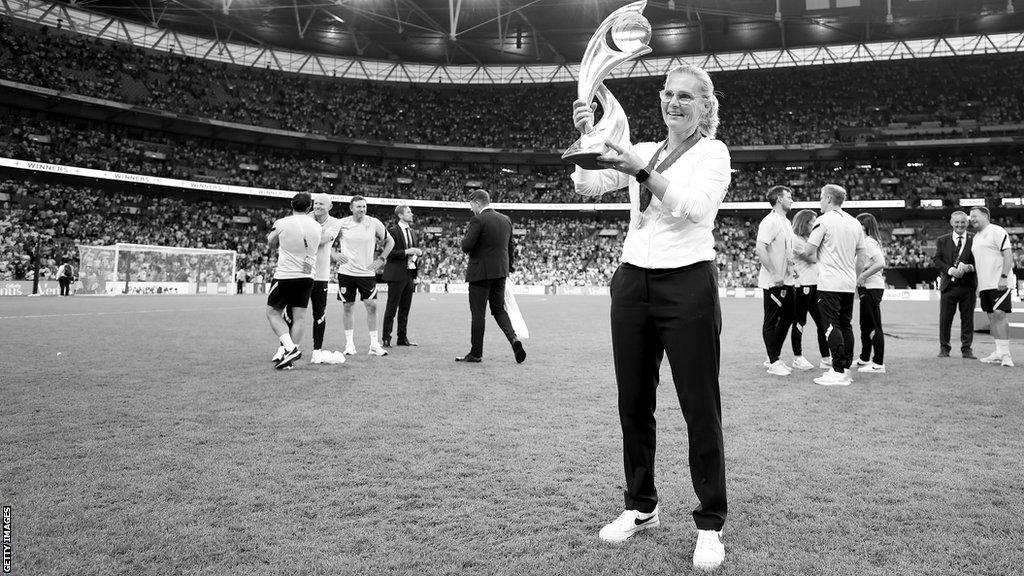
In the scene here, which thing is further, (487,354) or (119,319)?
(119,319)

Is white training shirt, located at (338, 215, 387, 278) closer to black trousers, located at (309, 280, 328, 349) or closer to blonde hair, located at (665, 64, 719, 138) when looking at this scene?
black trousers, located at (309, 280, 328, 349)

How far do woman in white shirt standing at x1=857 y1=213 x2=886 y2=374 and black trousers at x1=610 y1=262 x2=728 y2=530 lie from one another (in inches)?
213

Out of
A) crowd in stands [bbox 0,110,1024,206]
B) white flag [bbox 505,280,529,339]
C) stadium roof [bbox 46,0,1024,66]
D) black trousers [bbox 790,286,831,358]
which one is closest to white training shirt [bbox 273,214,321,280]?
white flag [bbox 505,280,529,339]

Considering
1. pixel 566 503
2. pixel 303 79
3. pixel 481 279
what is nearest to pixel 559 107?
pixel 303 79

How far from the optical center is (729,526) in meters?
2.59

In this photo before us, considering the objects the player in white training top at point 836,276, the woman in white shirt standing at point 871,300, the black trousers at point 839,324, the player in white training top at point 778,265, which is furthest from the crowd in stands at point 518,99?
the black trousers at point 839,324

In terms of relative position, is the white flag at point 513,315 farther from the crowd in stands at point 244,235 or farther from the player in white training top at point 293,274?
the crowd in stands at point 244,235

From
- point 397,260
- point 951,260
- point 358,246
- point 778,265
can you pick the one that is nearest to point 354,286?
point 358,246

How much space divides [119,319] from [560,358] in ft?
32.0

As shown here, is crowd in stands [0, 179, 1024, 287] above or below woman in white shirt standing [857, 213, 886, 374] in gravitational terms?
above

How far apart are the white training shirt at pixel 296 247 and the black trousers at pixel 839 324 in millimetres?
5328

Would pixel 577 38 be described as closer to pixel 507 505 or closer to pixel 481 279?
pixel 481 279

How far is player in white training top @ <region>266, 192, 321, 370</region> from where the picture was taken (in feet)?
22.1

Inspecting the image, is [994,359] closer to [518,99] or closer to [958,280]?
[958,280]
